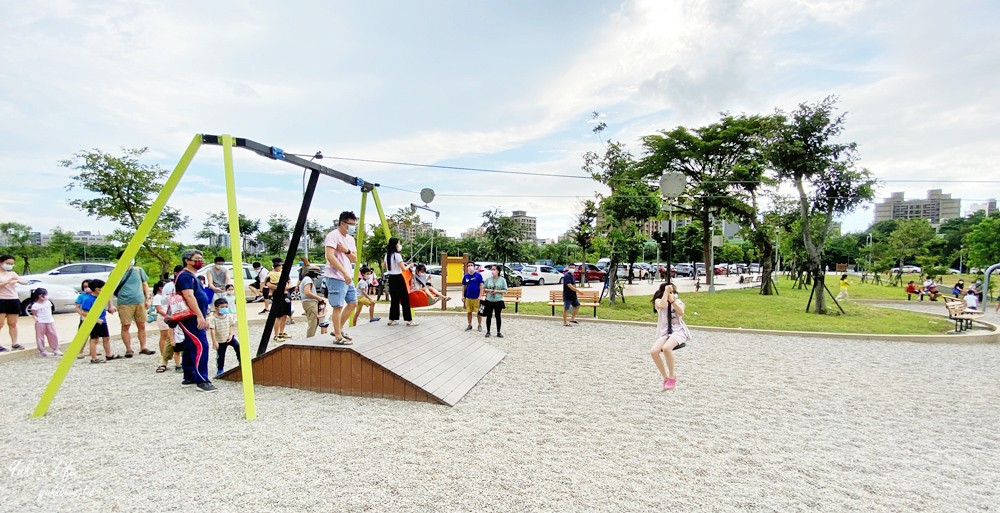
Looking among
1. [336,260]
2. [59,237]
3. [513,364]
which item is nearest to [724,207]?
[513,364]

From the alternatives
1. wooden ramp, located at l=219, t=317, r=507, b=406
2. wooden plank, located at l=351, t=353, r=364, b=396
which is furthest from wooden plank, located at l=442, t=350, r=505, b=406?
wooden plank, located at l=351, t=353, r=364, b=396

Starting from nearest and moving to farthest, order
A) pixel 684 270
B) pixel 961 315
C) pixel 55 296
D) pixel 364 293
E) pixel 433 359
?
pixel 433 359 < pixel 364 293 < pixel 961 315 < pixel 55 296 < pixel 684 270

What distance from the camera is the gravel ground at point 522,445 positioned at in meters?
3.62

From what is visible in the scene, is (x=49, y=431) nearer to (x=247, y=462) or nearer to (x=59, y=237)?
(x=247, y=462)

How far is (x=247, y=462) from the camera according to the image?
4.13 m

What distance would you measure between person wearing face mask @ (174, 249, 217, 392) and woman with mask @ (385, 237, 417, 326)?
2571 mm

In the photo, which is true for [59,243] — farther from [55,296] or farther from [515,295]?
[515,295]

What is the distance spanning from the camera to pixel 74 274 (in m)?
17.0

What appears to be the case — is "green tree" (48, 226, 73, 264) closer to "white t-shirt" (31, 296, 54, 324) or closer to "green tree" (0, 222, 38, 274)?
"green tree" (0, 222, 38, 274)

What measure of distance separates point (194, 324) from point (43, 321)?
443cm

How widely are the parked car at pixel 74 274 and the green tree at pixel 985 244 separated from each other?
152ft

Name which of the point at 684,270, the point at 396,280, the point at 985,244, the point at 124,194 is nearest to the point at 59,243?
the point at 124,194

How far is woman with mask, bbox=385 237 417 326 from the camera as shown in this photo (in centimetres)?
766

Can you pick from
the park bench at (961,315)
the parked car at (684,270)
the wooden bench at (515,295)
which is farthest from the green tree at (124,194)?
the parked car at (684,270)
